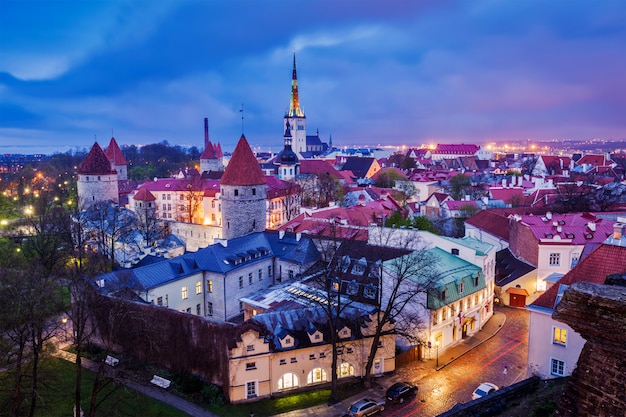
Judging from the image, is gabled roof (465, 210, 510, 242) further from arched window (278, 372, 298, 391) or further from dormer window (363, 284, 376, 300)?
arched window (278, 372, 298, 391)

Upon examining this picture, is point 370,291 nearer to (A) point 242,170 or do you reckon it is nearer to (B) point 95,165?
(A) point 242,170

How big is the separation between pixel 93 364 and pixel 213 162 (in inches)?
2390

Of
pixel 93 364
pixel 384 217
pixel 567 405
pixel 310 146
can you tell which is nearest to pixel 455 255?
pixel 384 217

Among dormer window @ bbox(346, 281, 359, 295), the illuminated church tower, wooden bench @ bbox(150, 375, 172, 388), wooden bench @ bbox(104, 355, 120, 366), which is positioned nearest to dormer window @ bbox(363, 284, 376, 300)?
dormer window @ bbox(346, 281, 359, 295)

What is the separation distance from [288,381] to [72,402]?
8.29 m

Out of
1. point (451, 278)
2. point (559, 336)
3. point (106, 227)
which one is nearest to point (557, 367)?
point (559, 336)

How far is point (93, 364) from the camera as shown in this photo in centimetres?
2247

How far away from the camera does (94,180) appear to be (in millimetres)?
49844

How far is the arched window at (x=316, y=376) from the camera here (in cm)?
2065

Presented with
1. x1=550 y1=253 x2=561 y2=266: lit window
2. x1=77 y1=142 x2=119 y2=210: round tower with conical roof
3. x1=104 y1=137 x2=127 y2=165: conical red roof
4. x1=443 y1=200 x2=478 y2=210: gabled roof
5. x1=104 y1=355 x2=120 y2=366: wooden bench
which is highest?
x1=104 y1=137 x2=127 y2=165: conical red roof

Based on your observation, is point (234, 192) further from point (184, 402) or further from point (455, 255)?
point (184, 402)

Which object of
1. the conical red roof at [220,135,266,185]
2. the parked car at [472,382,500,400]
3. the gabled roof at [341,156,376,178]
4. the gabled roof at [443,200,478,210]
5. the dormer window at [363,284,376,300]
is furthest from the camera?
the gabled roof at [341,156,376,178]

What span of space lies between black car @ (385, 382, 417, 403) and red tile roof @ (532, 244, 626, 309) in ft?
19.1

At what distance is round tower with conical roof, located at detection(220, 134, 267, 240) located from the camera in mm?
35969
